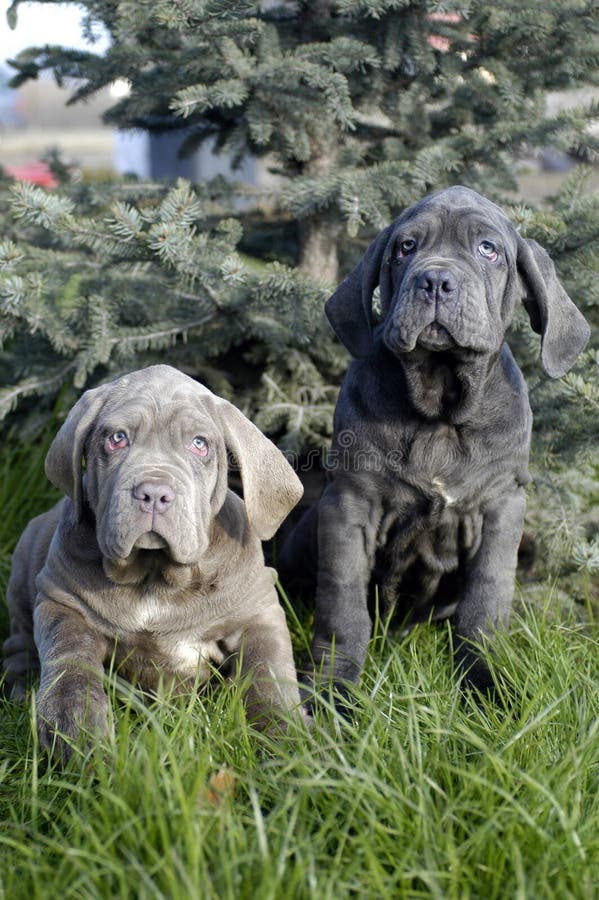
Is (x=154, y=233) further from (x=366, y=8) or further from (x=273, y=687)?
(x=273, y=687)

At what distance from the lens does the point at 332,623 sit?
3.71 m

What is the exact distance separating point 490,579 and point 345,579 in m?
0.51

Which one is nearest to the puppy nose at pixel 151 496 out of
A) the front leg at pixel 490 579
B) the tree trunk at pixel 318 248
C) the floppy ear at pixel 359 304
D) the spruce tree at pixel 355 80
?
the floppy ear at pixel 359 304

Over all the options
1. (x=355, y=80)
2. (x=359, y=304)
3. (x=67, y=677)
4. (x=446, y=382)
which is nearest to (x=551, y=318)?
(x=446, y=382)

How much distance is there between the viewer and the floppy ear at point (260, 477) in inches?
134

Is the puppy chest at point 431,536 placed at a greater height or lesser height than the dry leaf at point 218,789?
lesser

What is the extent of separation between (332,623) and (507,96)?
253 centimetres

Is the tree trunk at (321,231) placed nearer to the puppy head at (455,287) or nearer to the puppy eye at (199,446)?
the puppy head at (455,287)

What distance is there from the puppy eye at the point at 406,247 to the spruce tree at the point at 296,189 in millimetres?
787

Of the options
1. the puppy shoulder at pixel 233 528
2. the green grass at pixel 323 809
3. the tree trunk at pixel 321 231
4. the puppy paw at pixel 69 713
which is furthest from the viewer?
the tree trunk at pixel 321 231

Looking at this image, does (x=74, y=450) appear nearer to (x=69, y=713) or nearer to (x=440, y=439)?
(x=69, y=713)

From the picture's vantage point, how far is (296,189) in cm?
476

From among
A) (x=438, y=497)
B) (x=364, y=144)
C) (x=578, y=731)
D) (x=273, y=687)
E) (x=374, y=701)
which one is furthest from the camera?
(x=364, y=144)

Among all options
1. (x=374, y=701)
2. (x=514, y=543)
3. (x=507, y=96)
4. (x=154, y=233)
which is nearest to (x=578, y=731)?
(x=374, y=701)
